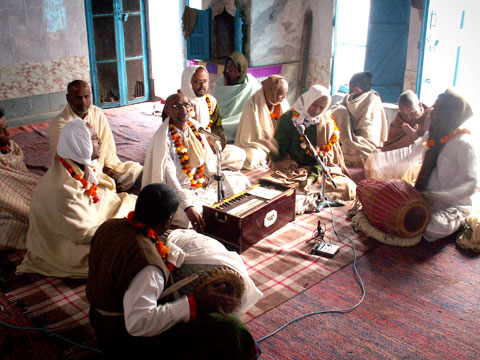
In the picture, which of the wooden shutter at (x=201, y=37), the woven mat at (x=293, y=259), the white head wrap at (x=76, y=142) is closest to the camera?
the white head wrap at (x=76, y=142)

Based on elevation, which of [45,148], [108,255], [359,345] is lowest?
[359,345]

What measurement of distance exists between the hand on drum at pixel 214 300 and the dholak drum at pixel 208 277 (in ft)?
0.09

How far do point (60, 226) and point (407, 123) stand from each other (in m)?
3.82

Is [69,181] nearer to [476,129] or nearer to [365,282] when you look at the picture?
[365,282]

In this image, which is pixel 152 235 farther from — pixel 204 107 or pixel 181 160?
pixel 204 107

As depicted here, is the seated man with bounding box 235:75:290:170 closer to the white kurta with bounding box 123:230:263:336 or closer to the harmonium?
the harmonium

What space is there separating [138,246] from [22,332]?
1.34 metres

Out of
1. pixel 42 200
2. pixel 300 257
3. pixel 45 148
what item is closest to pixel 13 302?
pixel 42 200

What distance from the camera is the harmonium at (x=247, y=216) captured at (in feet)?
12.3

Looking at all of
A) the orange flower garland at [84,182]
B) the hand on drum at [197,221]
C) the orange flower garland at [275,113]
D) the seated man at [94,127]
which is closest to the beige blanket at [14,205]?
the seated man at [94,127]

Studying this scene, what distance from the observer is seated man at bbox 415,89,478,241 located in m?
3.90

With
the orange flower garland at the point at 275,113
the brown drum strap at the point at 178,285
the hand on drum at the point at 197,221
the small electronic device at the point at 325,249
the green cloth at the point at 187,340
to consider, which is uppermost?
the orange flower garland at the point at 275,113

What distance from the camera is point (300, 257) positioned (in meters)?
3.78

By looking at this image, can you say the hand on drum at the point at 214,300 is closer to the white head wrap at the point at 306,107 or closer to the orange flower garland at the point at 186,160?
the orange flower garland at the point at 186,160
